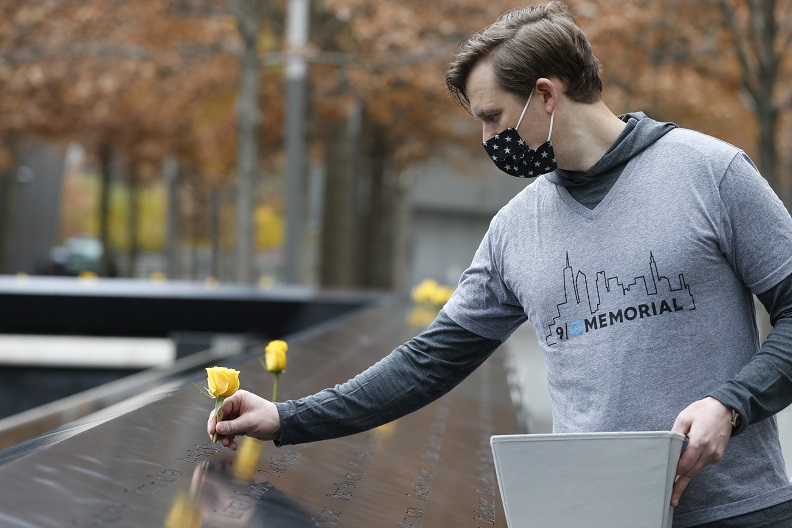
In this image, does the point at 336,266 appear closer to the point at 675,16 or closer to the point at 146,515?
the point at 675,16

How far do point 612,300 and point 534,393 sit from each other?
5338mm

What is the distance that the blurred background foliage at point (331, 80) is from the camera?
15406 mm

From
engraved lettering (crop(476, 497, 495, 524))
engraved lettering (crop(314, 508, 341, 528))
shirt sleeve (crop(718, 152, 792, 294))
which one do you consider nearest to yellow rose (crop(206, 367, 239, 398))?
engraved lettering (crop(314, 508, 341, 528))

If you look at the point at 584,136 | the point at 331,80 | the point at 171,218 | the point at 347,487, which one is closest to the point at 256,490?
the point at 347,487

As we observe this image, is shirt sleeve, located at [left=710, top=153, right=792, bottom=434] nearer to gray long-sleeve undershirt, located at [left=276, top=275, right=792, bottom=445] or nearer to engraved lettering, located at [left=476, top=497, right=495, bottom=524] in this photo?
gray long-sleeve undershirt, located at [left=276, top=275, right=792, bottom=445]

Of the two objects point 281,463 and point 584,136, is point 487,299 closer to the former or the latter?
point 584,136

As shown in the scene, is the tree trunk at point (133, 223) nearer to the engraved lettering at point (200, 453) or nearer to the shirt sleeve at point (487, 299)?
the engraved lettering at point (200, 453)

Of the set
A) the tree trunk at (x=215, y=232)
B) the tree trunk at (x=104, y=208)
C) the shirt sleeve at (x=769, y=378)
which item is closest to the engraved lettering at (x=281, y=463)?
the shirt sleeve at (x=769, y=378)

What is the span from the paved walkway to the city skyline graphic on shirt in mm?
2489

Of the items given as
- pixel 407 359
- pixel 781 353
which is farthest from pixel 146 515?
pixel 781 353

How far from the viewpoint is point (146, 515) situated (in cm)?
213

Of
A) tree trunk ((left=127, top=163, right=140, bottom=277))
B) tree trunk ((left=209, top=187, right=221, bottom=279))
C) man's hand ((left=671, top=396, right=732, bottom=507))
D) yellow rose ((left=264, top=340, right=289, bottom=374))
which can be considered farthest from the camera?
tree trunk ((left=209, top=187, right=221, bottom=279))

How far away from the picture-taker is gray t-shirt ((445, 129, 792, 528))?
2.29m

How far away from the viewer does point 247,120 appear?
58.0ft
